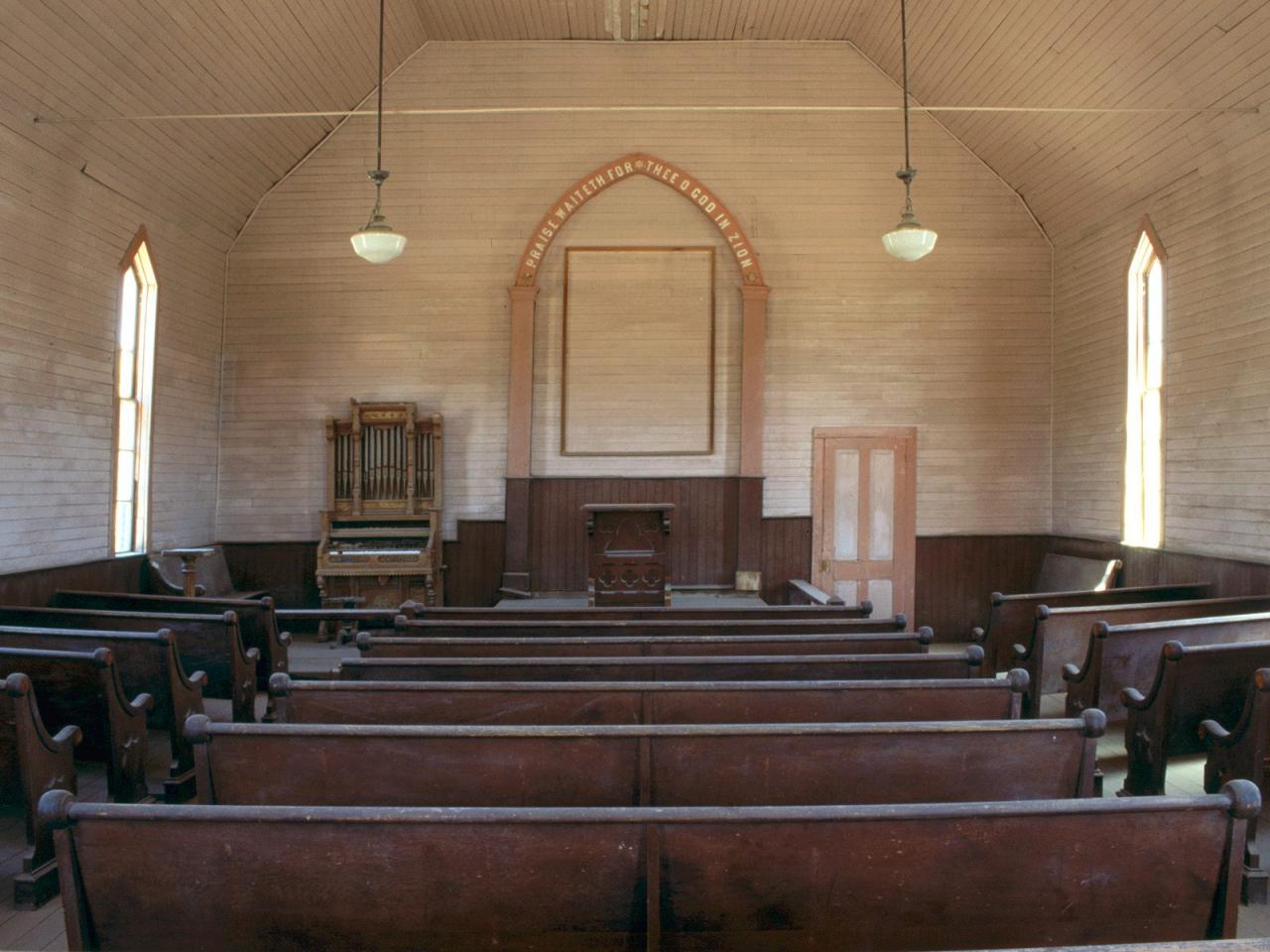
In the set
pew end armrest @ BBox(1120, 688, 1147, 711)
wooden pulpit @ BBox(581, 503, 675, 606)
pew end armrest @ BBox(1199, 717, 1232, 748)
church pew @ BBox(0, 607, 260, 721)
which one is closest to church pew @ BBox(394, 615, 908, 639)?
church pew @ BBox(0, 607, 260, 721)

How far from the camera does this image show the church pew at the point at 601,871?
1.79m

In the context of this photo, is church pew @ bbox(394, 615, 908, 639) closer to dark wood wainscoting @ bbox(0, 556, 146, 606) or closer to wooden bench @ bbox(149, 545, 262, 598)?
dark wood wainscoting @ bbox(0, 556, 146, 606)

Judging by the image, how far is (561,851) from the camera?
5.88 feet

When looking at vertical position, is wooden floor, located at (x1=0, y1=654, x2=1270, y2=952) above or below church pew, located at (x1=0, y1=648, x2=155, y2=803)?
below

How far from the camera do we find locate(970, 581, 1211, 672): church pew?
550cm

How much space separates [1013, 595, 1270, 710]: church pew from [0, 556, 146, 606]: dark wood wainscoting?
6344mm

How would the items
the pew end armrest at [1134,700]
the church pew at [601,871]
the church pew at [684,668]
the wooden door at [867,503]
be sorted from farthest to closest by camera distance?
the wooden door at [867,503], the pew end armrest at [1134,700], the church pew at [684,668], the church pew at [601,871]

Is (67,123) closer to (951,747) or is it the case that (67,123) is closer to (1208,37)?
(951,747)

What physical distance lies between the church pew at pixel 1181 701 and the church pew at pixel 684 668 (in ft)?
2.82

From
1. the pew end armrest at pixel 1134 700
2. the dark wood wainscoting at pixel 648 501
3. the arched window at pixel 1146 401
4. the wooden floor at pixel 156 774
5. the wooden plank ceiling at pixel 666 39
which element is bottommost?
the wooden floor at pixel 156 774

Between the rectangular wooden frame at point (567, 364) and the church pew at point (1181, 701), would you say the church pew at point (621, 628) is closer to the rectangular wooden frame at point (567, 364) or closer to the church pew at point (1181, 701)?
the church pew at point (1181, 701)

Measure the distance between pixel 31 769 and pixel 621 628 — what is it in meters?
2.68

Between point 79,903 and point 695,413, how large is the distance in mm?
7616

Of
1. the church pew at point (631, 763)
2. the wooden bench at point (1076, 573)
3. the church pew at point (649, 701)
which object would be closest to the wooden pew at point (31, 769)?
the church pew at point (649, 701)
